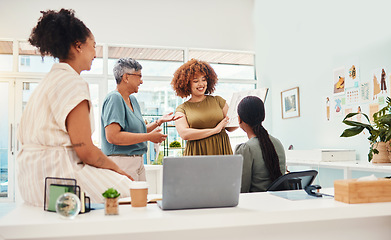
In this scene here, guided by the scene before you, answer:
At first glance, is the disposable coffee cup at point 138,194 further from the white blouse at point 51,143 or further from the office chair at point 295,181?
the office chair at point 295,181

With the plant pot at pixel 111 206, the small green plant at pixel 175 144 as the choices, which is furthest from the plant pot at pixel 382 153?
the small green plant at pixel 175 144

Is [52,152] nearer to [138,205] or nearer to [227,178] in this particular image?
[138,205]

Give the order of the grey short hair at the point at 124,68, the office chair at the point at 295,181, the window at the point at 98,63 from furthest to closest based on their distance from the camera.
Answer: the window at the point at 98,63
the grey short hair at the point at 124,68
the office chair at the point at 295,181

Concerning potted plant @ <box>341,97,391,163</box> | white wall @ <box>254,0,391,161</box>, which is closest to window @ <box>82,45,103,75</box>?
white wall @ <box>254,0,391,161</box>

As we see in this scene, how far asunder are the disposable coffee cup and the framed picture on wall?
4248 mm

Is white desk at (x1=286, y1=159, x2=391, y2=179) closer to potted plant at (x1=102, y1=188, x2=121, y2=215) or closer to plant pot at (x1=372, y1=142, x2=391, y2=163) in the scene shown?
plant pot at (x1=372, y1=142, x2=391, y2=163)

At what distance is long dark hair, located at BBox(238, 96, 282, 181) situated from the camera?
2.01 m

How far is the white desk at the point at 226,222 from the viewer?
1093mm

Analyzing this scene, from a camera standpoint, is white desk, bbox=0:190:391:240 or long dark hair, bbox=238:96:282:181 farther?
long dark hair, bbox=238:96:282:181

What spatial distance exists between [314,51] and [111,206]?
13.9ft

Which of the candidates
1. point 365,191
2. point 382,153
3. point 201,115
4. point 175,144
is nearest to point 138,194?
point 365,191

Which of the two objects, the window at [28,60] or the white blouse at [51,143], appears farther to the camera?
the window at [28,60]

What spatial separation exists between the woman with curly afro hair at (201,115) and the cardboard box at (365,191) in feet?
3.79

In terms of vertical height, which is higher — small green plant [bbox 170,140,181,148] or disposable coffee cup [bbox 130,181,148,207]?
small green plant [bbox 170,140,181,148]
